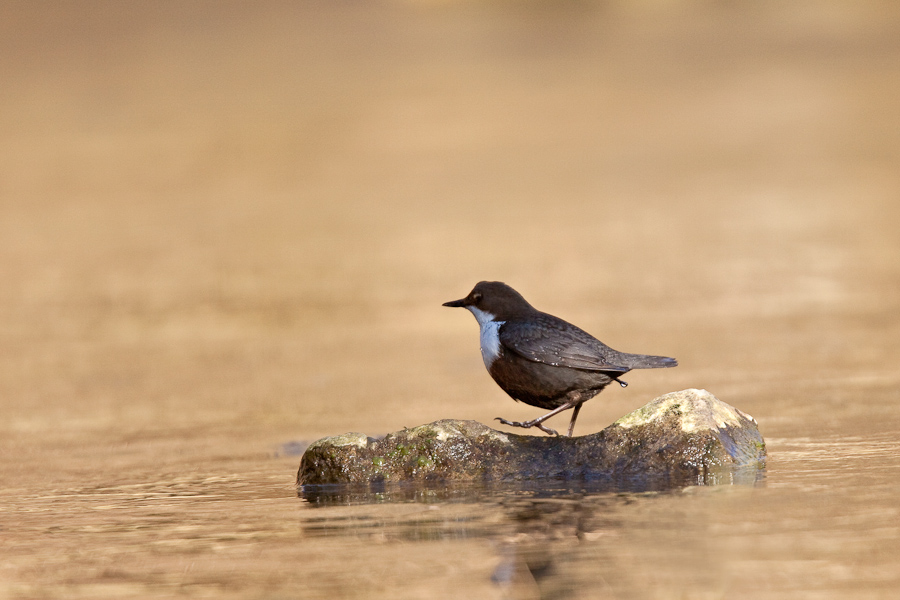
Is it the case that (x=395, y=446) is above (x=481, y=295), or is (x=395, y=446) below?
below

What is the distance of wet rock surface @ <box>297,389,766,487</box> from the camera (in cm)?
696

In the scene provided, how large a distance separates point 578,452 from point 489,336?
1011 mm

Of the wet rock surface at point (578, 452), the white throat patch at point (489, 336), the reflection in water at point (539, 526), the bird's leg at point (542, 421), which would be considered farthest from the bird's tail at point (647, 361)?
the reflection in water at point (539, 526)

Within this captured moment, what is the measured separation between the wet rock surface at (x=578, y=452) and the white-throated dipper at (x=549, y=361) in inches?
9.2

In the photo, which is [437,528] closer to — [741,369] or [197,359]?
[741,369]

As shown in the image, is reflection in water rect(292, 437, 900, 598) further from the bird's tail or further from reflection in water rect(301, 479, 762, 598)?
the bird's tail

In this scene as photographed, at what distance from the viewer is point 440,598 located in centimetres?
461

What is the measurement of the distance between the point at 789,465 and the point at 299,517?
2.83 meters

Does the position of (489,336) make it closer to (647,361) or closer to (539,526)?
(647,361)

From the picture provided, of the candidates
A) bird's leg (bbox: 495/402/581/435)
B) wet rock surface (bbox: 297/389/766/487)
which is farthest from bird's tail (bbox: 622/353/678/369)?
bird's leg (bbox: 495/402/581/435)

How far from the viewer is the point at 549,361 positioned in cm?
736

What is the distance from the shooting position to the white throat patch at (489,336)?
25.2 ft

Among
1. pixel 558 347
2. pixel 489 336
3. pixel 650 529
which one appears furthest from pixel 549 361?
pixel 650 529

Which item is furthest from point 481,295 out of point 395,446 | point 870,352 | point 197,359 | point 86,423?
point 197,359
